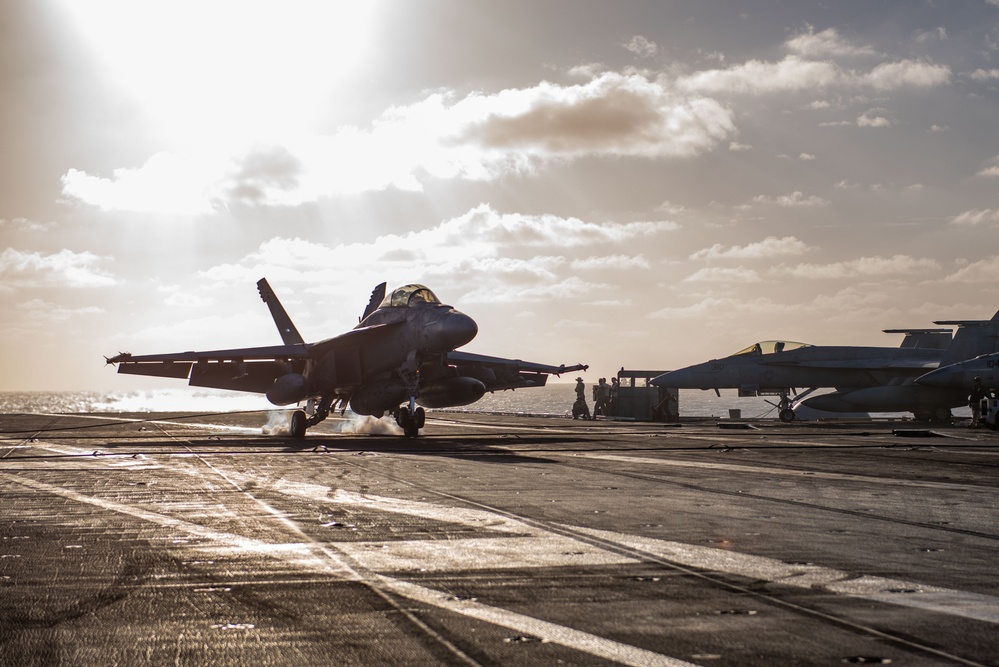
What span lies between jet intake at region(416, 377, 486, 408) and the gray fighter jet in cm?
1313

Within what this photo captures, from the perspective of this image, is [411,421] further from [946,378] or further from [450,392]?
[946,378]

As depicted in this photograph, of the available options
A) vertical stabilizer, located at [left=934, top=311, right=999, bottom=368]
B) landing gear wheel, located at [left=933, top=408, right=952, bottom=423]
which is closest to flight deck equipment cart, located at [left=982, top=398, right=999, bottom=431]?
vertical stabilizer, located at [left=934, top=311, right=999, bottom=368]

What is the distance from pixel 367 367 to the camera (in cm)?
2575

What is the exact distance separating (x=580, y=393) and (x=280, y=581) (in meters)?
42.6

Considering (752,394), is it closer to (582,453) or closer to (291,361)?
(291,361)

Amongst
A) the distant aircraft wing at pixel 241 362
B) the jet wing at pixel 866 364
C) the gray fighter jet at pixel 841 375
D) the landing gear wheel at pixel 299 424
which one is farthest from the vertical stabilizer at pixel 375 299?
the jet wing at pixel 866 364

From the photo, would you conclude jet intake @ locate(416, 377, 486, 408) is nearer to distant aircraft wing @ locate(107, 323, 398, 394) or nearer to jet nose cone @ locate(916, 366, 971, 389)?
distant aircraft wing @ locate(107, 323, 398, 394)

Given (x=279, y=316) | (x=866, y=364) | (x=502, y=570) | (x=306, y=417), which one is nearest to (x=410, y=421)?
(x=306, y=417)

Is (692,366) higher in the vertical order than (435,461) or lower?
higher

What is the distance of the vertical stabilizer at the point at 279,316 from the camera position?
35.0m

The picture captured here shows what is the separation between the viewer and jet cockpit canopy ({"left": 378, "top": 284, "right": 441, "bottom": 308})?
24.6m

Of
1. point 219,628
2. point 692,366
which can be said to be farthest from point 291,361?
point 219,628

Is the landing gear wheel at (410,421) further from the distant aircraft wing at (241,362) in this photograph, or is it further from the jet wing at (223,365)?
the jet wing at (223,365)

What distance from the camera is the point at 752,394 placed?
3772 cm
